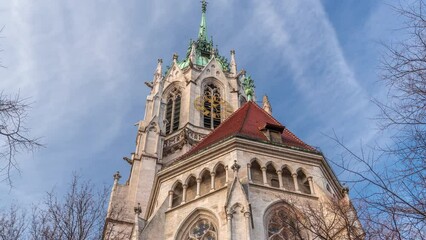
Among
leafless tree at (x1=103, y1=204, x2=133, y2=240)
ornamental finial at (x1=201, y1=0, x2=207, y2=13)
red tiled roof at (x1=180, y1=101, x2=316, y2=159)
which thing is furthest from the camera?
ornamental finial at (x1=201, y1=0, x2=207, y2=13)

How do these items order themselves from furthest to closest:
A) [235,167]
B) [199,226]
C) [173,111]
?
[173,111] < [235,167] < [199,226]

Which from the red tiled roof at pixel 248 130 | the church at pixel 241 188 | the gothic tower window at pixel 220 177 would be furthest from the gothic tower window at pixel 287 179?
the gothic tower window at pixel 220 177

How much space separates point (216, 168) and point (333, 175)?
385cm

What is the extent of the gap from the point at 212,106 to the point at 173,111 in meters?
2.69

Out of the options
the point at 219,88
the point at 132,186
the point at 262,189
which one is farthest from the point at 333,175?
the point at 219,88

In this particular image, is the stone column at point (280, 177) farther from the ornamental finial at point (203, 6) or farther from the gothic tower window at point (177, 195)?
the ornamental finial at point (203, 6)

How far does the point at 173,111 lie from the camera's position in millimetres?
31547

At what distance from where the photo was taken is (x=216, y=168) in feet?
43.7

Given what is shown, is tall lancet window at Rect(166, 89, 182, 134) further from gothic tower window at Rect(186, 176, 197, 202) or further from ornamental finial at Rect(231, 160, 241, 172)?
ornamental finial at Rect(231, 160, 241, 172)

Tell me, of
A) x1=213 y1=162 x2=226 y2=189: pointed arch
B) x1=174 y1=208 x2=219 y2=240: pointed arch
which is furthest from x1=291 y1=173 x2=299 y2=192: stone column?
x1=174 y1=208 x2=219 y2=240: pointed arch

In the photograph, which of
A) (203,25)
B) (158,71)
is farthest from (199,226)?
(203,25)

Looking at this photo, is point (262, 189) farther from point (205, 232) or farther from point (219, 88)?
point (219, 88)

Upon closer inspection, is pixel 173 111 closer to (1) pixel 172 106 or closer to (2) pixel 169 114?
(2) pixel 169 114

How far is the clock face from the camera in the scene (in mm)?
30781
